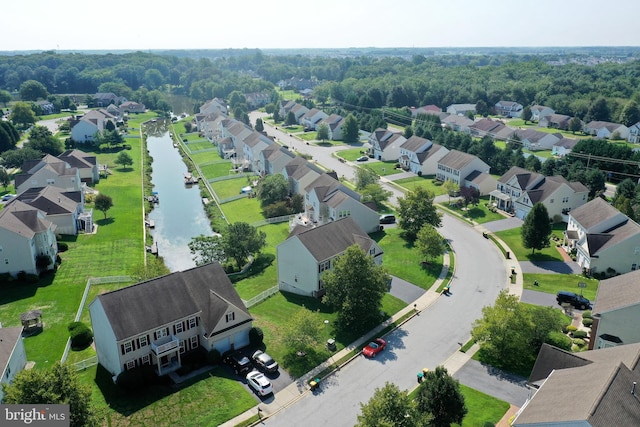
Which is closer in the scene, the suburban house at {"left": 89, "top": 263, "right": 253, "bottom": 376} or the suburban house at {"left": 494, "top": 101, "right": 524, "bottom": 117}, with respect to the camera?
the suburban house at {"left": 89, "top": 263, "right": 253, "bottom": 376}

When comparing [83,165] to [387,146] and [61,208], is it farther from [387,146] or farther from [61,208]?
[387,146]

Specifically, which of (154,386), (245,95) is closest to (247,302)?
(154,386)

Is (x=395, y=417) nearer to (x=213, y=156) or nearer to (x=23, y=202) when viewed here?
(x=23, y=202)

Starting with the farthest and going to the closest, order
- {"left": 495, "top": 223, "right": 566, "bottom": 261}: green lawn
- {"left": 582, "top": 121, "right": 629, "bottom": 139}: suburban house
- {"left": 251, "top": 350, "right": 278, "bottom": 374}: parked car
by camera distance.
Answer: {"left": 582, "top": 121, "right": 629, "bottom": 139}: suburban house
{"left": 495, "top": 223, "right": 566, "bottom": 261}: green lawn
{"left": 251, "top": 350, "right": 278, "bottom": 374}: parked car

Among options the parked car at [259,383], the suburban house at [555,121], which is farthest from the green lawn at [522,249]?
the suburban house at [555,121]

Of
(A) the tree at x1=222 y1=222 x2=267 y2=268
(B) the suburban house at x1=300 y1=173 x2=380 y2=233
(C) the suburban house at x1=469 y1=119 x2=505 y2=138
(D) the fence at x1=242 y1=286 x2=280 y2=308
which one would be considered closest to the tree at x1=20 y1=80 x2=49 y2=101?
(C) the suburban house at x1=469 y1=119 x2=505 y2=138

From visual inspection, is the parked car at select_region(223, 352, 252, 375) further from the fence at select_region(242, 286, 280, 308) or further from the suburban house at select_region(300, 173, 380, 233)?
the suburban house at select_region(300, 173, 380, 233)
